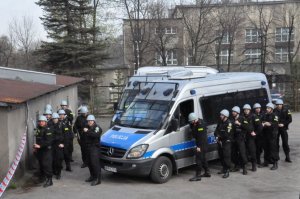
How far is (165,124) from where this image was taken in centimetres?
1018

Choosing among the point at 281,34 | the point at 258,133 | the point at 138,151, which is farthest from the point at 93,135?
the point at 281,34

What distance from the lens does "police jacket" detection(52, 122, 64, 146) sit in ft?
34.6

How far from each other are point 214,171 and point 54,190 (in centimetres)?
446

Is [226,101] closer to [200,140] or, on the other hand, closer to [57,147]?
[200,140]

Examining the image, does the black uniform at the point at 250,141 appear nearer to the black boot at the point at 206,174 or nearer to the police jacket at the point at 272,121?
the police jacket at the point at 272,121

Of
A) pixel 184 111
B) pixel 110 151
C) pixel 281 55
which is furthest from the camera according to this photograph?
pixel 281 55

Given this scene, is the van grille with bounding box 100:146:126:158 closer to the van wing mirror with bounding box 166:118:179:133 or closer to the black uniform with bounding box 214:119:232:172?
the van wing mirror with bounding box 166:118:179:133

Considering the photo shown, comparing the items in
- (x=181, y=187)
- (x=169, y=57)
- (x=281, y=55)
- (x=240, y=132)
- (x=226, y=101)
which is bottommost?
(x=181, y=187)

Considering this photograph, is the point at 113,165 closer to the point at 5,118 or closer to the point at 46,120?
the point at 46,120

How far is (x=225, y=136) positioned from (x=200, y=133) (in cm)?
77

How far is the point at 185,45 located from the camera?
39000 millimetres

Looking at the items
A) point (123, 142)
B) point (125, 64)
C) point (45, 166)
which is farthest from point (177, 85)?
point (125, 64)

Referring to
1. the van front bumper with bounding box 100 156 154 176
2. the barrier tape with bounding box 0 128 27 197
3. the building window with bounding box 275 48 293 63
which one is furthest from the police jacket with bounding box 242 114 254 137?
the building window with bounding box 275 48 293 63

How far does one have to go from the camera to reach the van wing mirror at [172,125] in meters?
10.1
